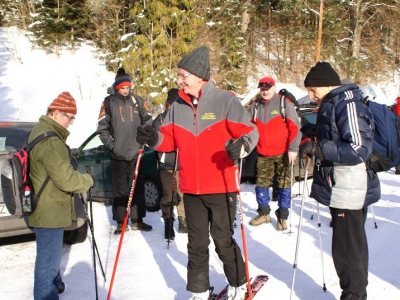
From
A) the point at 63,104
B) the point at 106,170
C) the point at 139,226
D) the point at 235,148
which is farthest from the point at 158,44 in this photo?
the point at 235,148

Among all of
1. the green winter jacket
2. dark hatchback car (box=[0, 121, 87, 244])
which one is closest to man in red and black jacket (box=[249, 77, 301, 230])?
dark hatchback car (box=[0, 121, 87, 244])

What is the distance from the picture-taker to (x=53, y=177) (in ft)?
12.0

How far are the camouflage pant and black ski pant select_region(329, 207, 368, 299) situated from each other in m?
2.84

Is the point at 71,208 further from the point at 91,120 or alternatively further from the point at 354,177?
the point at 91,120

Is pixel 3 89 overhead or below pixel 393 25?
below

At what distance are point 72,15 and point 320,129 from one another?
2619 centimetres

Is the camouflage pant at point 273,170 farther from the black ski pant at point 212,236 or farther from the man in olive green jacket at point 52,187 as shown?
the man in olive green jacket at point 52,187

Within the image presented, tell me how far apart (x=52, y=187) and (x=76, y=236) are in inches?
103

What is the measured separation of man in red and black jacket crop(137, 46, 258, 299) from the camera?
3811mm

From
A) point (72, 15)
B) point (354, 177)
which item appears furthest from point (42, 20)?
point (354, 177)

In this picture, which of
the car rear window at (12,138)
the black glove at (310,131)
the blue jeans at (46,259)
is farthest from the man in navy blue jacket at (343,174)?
the car rear window at (12,138)

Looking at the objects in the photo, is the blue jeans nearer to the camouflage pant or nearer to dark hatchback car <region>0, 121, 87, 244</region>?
dark hatchback car <region>0, 121, 87, 244</region>

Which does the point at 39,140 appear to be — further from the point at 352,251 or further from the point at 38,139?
the point at 352,251

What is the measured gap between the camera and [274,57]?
3606cm
